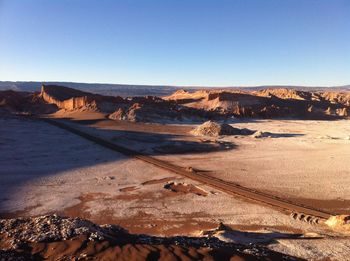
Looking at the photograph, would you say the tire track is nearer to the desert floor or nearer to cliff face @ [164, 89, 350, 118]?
the desert floor

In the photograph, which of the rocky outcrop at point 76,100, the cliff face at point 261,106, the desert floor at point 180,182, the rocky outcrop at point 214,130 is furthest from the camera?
the cliff face at point 261,106

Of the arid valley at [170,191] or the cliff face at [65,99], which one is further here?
the cliff face at [65,99]

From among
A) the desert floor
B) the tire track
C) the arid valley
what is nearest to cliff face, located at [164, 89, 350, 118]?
the arid valley

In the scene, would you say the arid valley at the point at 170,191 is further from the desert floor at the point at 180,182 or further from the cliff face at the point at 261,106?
the cliff face at the point at 261,106

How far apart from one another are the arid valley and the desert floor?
5 cm

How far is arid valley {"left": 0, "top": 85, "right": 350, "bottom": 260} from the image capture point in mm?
8906

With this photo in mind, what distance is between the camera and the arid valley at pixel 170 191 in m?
8.91

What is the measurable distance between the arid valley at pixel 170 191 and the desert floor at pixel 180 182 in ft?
0.17

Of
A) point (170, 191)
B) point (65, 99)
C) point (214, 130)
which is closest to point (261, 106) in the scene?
point (214, 130)

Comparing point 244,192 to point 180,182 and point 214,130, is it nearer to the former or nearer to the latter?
point 180,182

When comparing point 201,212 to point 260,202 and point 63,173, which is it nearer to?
point 260,202

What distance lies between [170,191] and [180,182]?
1400 mm

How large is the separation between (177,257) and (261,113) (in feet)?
145

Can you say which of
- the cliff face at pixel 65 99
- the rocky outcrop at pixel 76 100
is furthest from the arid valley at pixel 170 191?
the cliff face at pixel 65 99
